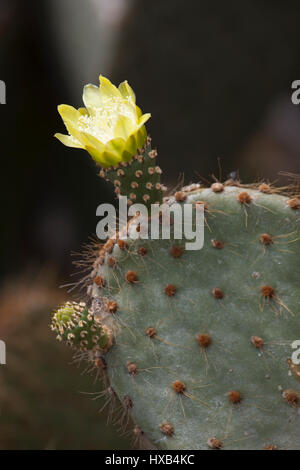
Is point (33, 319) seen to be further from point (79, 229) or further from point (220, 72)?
point (220, 72)

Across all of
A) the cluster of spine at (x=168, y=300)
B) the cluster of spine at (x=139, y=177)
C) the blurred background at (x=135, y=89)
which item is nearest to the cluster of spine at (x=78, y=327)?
the cluster of spine at (x=168, y=300)

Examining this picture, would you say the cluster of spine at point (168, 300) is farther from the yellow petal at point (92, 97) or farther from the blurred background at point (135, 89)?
the blurred background at point (135, 89)

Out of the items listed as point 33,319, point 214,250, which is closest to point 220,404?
point 214,250

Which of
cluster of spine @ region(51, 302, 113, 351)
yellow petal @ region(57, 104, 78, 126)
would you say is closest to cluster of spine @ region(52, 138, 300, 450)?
cluster of spine @ region(51, 302, 113, 351)

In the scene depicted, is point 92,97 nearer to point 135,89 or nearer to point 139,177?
point 139,177

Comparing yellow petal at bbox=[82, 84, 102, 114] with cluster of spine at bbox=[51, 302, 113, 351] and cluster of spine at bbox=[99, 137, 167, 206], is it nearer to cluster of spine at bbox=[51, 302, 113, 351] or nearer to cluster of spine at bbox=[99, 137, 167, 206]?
cluster of spine at bbox=[99, 137, 167, 206]

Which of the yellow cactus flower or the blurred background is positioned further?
the blurred background

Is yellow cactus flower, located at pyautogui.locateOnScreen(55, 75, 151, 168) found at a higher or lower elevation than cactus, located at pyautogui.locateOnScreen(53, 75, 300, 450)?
higher
